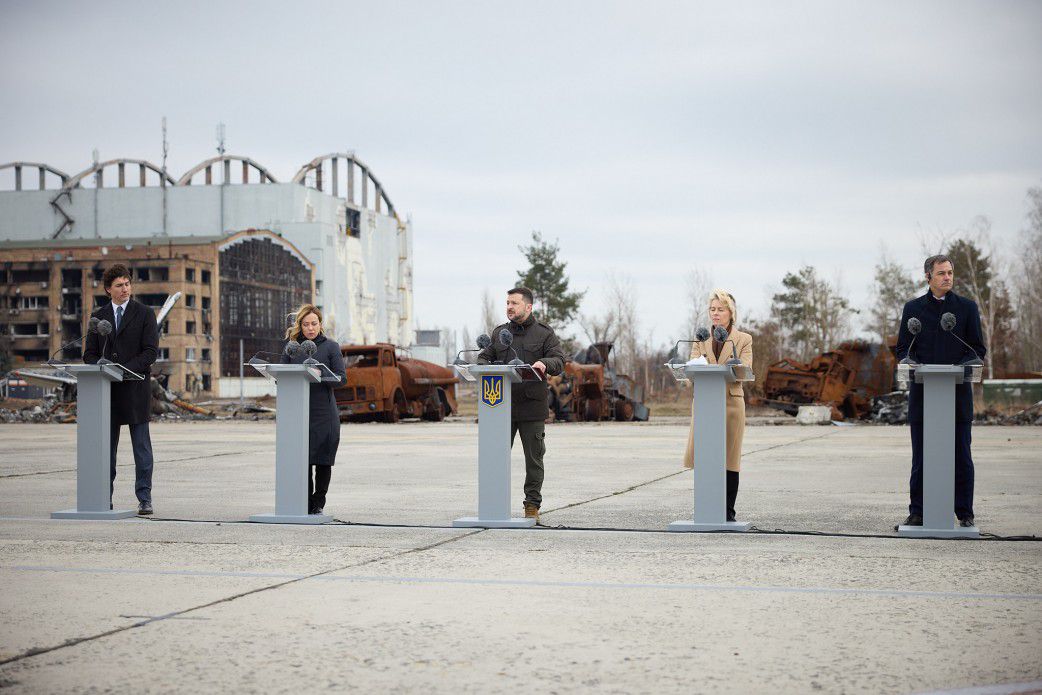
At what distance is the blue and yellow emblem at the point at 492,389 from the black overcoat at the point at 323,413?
4.81 ft

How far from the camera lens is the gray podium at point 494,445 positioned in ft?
30.2

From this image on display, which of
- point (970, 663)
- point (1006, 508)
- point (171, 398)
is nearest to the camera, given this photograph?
point (970, 663)

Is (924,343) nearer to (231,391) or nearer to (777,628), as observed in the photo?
(777,628)

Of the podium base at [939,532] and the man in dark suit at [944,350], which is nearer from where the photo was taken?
the podium base at [939,532]

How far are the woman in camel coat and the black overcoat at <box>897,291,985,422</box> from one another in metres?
1.24

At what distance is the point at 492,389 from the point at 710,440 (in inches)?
67.6

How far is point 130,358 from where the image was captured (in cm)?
1040

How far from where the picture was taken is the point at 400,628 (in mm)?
5496

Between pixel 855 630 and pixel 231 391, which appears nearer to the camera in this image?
pixel 855 630

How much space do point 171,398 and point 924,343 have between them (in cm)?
3531

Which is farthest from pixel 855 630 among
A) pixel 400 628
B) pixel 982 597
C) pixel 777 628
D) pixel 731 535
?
pixel 731 535

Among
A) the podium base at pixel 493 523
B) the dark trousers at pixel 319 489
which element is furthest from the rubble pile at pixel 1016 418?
the dark trousers at pixel 319 489

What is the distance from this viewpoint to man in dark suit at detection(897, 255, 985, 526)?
891 cm

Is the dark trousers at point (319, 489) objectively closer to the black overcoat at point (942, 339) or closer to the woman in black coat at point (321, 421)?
the woman in black coat at point (321, 421)
